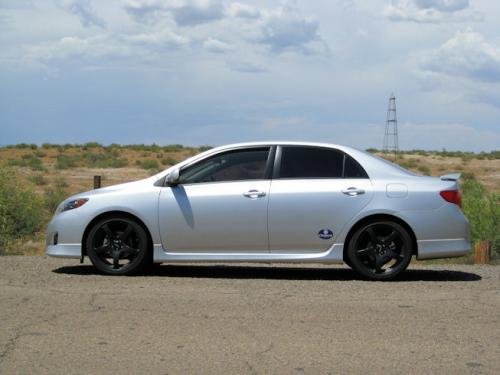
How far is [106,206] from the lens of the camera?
10062 millimetres

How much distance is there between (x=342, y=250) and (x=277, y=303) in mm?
1681

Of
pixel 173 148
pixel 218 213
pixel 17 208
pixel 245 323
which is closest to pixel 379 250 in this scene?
pixel 218 213

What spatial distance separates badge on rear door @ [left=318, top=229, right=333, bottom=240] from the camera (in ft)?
32.2

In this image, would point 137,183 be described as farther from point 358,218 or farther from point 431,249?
point 431,249

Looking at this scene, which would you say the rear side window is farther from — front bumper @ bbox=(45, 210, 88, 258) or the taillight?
front bumper @ bbox=(45, 210, 88, 258)

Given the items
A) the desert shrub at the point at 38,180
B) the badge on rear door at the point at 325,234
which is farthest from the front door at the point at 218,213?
the desert shrub at the point at 38,180

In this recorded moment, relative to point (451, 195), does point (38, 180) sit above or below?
above

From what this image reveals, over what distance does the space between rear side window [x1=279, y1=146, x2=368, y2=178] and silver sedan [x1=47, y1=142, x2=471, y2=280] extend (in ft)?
0.04

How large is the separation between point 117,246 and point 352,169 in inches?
113

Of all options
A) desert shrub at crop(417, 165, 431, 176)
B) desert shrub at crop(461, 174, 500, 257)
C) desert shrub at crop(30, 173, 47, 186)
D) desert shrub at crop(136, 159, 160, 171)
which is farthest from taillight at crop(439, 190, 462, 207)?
desert shrub at crop(417, 165, 431, 176)

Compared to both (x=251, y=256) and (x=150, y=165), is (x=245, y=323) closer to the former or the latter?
(x=251, y=256)

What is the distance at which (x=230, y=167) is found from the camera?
1016 centimetres

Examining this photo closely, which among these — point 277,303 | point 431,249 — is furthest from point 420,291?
point 277,303

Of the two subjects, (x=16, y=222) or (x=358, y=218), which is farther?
(x=16, y=222)
